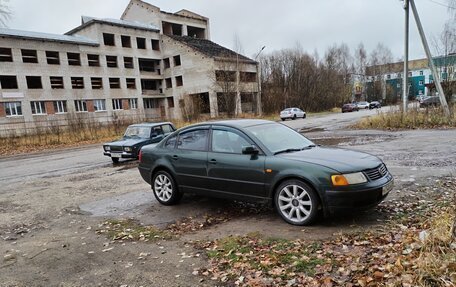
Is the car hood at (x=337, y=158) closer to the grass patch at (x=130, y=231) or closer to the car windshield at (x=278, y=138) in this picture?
the car windshield at (x=278, y=138)

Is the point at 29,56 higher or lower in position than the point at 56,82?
higher

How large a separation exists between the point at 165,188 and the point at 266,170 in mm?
2477

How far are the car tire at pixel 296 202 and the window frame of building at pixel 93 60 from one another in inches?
2045

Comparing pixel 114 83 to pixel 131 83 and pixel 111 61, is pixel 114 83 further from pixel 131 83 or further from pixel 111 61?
pixel 111 61

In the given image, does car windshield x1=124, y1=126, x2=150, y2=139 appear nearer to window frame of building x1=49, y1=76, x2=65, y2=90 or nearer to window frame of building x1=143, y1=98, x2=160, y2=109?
window frame of building x1=49, y1=76, x2=65, y2=90

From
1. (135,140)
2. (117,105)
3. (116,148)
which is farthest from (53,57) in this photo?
(116,148)

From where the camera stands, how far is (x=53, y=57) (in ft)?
156

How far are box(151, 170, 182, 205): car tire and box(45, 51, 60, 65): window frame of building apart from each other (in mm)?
47657

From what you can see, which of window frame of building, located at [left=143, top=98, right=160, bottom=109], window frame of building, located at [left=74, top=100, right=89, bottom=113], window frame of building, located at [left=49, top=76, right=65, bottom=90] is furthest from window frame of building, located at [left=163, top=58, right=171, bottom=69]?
window frame of building, located at [left=49, top=76, right=65, bottom=90]

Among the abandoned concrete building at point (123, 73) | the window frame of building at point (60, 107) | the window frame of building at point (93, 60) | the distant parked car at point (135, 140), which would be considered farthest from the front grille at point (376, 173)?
the window frame of building at point (93, 60)

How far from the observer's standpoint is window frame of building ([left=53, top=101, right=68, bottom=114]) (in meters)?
47.1

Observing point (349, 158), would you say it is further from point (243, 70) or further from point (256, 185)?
point (243, 70)

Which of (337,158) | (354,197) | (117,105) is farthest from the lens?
(117,105)

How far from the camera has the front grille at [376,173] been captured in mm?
4938
